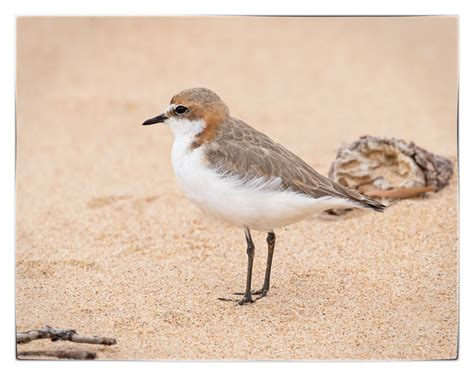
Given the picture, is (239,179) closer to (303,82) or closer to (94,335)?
(94,335)

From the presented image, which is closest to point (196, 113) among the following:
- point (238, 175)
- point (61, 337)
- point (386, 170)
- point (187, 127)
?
point (187, 127)

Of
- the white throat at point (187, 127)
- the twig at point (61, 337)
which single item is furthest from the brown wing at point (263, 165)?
the twig at point (61, 337)

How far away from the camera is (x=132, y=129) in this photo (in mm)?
8742

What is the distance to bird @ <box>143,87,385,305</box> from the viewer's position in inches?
182

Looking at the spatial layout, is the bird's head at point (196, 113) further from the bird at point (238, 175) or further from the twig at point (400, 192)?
the twig at point (400, 192)

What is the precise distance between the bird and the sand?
26.1 inches

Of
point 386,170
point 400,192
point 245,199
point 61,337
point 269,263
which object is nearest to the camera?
point 61,337

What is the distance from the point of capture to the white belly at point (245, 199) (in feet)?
15.1

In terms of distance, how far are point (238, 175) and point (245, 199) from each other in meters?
0.15

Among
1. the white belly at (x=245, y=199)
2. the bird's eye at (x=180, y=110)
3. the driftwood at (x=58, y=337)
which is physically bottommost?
the driftwood at (x=58, y=337)

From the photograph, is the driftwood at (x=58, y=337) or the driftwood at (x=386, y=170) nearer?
the driftwood at (x=58, y=337)

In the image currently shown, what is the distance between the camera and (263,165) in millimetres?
4703

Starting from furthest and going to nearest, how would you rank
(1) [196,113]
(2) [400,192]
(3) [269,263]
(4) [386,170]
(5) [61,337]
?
(4) [386,170] → (2) [400,192] → (3) [269,263] → (1) [196,113] → (5) [61,337]

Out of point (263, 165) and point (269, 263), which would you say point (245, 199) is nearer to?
point (263, 165)
